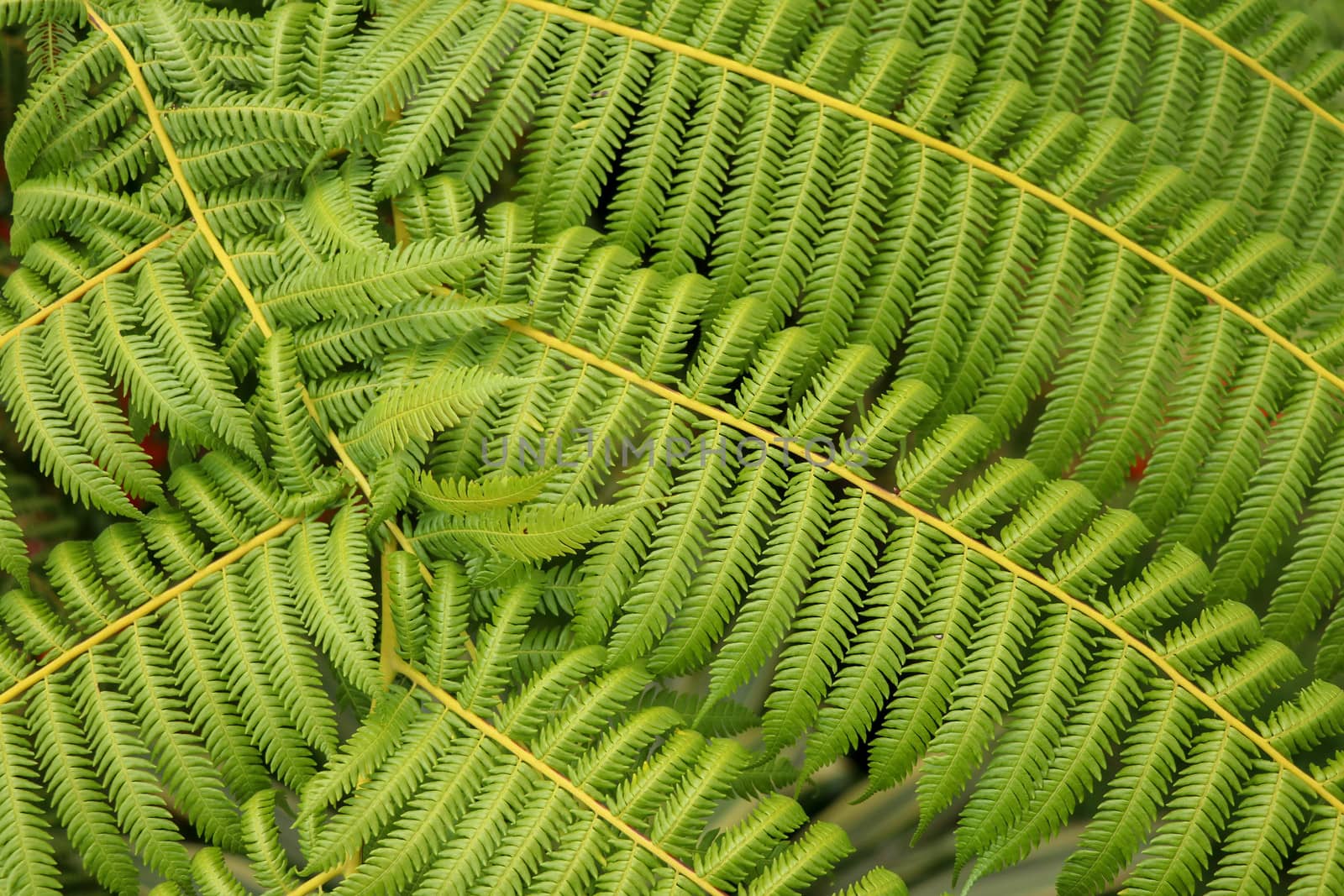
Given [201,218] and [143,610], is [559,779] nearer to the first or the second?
[143,610]

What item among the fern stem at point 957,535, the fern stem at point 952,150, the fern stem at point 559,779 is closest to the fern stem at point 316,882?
the fern stem at point 559,779

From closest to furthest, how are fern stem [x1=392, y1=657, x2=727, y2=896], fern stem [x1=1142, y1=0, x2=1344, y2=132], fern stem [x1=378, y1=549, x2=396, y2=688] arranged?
fern stem [x1=392, y1=657, x2=727, y2=896]
fern stem [x1=378, y1=549, x2=396, y2=688]
fern stem [x1=1142, y1=0, x2=1344, y2=132]

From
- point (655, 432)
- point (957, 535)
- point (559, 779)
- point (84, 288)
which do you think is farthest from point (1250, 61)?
point (84, 288)

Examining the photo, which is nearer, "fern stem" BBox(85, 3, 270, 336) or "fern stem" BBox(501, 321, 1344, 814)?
"fern stem" BBox(501, 321, 1344, 814)

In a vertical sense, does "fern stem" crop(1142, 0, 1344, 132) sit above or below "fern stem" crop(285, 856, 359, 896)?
above

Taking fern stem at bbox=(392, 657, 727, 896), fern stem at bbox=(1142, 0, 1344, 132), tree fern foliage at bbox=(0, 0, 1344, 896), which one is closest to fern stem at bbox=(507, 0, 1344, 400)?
tree fern foliage at bbox=(0, 0, 1344, 896)

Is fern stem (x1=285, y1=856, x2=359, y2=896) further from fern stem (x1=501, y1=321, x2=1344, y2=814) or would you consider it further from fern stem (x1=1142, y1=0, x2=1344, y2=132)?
fern stem (x1=1142, y1=0, x2=1344, y2=132)

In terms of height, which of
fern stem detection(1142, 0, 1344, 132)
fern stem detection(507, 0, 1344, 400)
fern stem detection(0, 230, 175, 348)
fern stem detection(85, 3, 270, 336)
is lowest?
fern stem detection(0, 230, 175, 348)

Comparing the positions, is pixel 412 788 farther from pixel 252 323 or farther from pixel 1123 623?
pixel 1123 623
